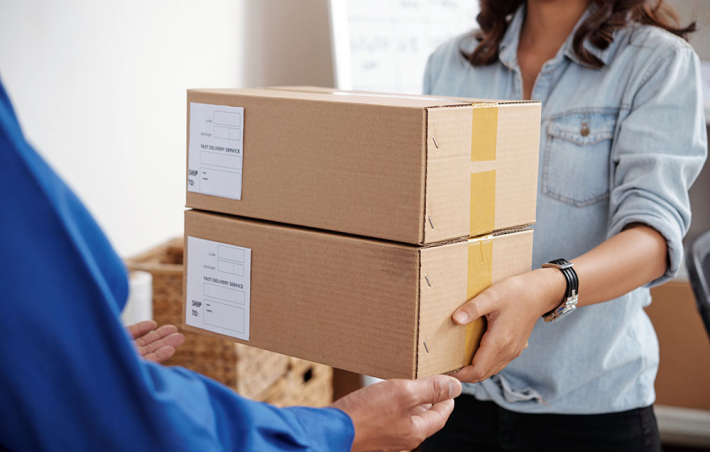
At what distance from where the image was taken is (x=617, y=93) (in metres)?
1.05

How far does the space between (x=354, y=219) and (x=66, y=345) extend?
0.36m

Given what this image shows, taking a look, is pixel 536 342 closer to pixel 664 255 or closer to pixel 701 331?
pixel 664 255

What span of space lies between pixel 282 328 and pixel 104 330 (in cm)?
37

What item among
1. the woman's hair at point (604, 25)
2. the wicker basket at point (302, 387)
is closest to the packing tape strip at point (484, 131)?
the woman's hair at point (604, 25)

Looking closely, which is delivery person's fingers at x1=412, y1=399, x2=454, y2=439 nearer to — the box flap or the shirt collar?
the box flap

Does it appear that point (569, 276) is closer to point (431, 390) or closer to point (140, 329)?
point (431, 390)

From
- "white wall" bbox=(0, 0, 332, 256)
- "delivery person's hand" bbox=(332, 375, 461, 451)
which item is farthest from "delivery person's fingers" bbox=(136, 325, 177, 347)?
"white wall" bbox=(0, 0, 332, 256)

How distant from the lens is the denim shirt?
3.26ft

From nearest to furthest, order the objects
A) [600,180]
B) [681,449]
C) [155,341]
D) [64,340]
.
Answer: [64,340] → [155,341] → [600,180] → [681,449]

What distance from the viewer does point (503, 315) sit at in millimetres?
806

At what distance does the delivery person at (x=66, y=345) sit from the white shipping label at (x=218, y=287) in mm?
307

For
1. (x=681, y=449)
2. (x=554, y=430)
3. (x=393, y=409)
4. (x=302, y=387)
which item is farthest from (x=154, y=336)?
(x=681, y=449)

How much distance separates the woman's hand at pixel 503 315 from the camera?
79cm

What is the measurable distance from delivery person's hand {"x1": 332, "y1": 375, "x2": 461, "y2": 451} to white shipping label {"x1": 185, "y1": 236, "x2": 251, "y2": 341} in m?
0.21
